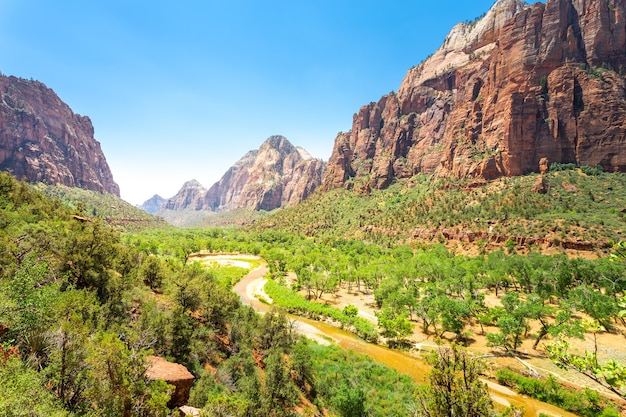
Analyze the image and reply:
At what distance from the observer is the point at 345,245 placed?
9488 centimetres

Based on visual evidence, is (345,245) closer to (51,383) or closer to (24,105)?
(51,383)

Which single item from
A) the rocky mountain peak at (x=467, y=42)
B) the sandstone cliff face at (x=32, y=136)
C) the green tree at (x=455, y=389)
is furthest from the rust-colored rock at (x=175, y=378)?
the sandstone cliff face at (x=32, y=136)

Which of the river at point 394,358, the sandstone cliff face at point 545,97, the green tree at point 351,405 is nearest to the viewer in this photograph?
the green tree at point 351,405

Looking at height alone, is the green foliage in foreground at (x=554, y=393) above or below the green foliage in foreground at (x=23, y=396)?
below

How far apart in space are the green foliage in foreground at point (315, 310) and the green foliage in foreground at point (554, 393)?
15.2 m

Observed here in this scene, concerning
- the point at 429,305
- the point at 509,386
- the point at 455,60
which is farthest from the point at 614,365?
the point at 455,60

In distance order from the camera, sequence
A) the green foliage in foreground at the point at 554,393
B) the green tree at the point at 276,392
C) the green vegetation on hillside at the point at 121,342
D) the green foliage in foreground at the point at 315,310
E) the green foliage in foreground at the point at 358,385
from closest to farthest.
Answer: the green vegetation on hillside at the point at 121,342, the green tree at the point at 276,392, the green foliage in foreground at the point at 358,385, the green foliage in foreground at the point at 554,393, the green foliage in foreground at the point at 315,310

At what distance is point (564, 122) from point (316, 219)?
98105 mm

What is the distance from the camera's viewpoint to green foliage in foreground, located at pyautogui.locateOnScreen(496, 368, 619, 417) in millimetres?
23281

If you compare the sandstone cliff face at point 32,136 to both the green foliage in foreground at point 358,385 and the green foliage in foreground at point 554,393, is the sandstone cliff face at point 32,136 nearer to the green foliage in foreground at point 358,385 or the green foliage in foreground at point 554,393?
the green foliage in foreground at point 358,385

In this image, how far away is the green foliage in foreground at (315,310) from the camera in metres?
39.6

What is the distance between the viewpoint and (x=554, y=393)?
24.7 meters

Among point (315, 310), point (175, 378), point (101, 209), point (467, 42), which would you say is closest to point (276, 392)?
point (175, 378)

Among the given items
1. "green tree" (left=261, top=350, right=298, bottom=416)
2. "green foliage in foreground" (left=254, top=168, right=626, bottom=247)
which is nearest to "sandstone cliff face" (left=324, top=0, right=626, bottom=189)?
"green foliage in foreground" (left=254, top=168, right=626, bottom=247)
